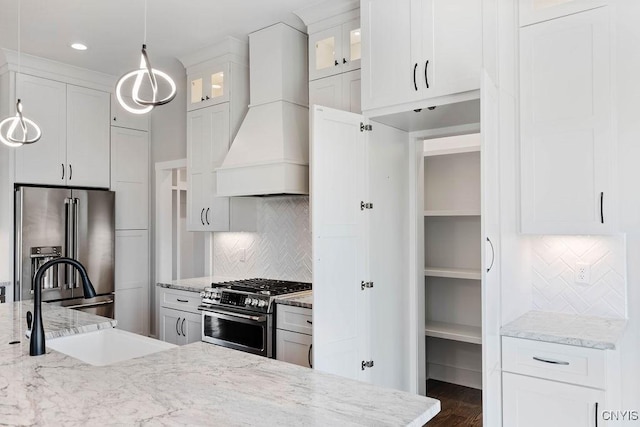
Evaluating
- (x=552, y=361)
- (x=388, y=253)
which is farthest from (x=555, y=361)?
(x=388, y=253)

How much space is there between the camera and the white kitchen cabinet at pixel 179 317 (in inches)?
163

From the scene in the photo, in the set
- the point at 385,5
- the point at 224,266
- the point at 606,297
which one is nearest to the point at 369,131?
the point at 385,5

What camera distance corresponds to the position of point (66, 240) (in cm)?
439

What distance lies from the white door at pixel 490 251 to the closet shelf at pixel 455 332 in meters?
1.24

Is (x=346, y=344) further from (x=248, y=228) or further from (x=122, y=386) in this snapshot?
(x=248, y=228)

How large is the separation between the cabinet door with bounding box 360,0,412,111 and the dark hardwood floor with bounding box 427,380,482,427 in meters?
2.28

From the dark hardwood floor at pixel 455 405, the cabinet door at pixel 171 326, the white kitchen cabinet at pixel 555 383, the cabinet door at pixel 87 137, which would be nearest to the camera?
the white kitchen cabinet at pixel 555 383

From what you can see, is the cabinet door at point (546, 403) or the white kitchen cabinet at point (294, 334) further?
the white kitchen cabinet at point (294, 334)

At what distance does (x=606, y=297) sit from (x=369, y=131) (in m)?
1.66

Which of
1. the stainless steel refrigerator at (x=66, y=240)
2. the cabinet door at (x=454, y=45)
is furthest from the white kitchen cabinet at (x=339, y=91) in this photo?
the stainless steel refrigerator at (x=66, y=240)

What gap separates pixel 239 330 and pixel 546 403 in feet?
7.19

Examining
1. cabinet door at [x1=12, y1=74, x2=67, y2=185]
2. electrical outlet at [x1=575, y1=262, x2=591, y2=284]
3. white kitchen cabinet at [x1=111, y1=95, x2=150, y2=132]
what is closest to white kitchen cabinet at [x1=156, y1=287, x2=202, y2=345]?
cabinet door at [x1=12, y1=74, x2=67, y2=185]

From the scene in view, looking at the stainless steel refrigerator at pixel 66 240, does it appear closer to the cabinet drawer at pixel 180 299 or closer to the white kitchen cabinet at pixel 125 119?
the cabinet drawer at pixel 180 299

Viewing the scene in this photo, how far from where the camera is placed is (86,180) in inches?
188
